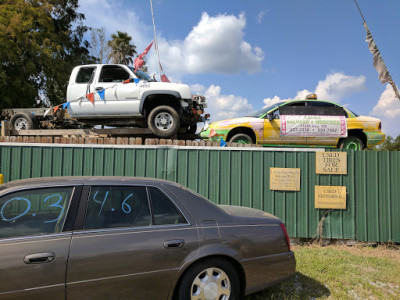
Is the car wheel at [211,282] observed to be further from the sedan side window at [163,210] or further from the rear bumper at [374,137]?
the rear bumper at [374,137]

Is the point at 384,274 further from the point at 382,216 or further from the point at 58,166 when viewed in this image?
the point at 58,166

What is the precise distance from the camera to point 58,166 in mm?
5914

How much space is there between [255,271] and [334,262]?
8.58 ft

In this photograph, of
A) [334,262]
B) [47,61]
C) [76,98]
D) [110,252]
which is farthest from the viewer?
[47,61]

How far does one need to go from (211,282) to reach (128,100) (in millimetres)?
5158

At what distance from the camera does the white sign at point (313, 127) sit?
7.49 m

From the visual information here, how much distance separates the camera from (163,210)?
107 inches

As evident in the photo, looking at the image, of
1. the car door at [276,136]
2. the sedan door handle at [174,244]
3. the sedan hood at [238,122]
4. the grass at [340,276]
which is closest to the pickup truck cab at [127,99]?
the sedan hood at [238,122]

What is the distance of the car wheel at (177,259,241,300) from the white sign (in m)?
5.45

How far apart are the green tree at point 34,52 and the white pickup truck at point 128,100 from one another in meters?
9.50

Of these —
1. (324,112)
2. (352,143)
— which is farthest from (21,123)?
(352,143)

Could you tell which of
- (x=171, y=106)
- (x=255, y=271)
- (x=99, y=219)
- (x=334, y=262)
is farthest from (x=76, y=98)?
(x=334, y=262)

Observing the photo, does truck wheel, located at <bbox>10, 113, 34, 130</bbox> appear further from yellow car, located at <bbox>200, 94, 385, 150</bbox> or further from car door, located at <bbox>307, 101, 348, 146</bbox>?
car door, located at <bbox>307, 101, 348, 146</bbox>

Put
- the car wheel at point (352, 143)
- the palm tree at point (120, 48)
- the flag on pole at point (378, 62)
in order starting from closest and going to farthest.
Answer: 1. the flag on pole at point (378, 62)
2. the car wheel at point (352, 143)
3. the palm tree at point (120, 48)
